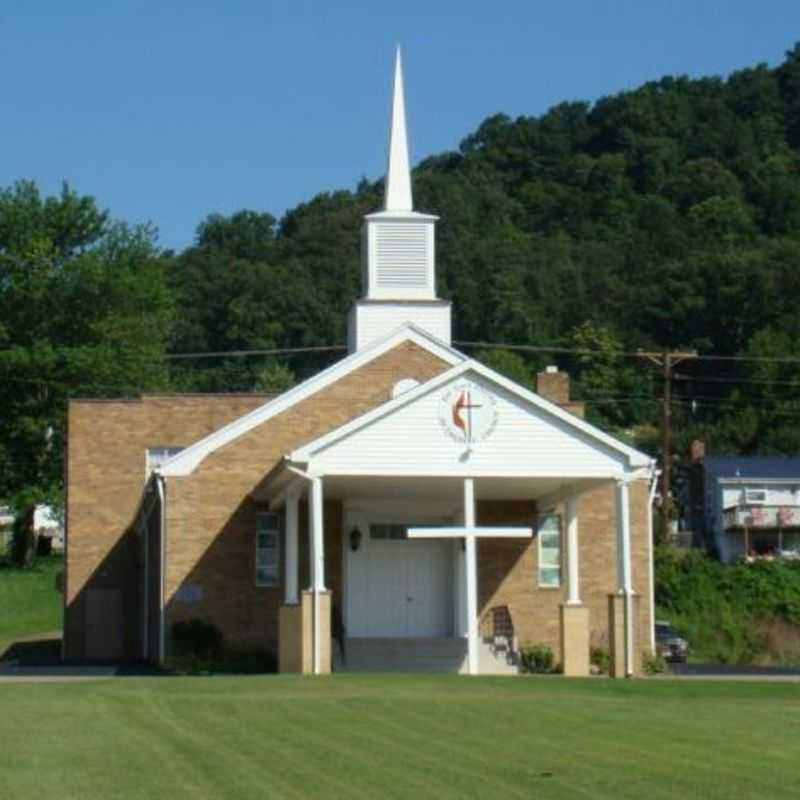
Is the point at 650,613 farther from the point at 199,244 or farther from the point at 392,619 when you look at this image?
the point at 199,244

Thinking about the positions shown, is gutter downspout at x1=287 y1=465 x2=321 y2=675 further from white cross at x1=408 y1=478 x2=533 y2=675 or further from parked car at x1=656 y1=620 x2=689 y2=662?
parked car at x1=656 y1=620 x2=689 y2=662

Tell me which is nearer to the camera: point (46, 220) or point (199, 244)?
point (46, 220)

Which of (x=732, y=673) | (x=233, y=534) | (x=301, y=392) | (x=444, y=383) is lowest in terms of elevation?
(x=732, y=673)

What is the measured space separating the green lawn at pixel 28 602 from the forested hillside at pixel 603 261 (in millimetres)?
15869

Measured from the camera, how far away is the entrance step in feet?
127

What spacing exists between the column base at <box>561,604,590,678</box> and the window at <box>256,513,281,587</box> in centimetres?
660

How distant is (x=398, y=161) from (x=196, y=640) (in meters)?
11.9

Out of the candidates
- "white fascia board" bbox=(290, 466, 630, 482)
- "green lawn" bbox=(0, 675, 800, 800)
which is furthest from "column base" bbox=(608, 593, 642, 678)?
"green lawn" bbox=(0, 675, 800, 800)

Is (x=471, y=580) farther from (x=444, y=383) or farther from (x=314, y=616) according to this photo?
(x=444, y=383)

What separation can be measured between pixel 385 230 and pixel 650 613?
988 cm

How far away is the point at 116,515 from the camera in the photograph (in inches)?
1889

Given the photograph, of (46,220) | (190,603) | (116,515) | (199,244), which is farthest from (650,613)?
(199,244)

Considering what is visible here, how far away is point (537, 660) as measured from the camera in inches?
1519

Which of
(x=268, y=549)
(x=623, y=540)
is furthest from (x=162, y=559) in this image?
(x=623, y=540)
